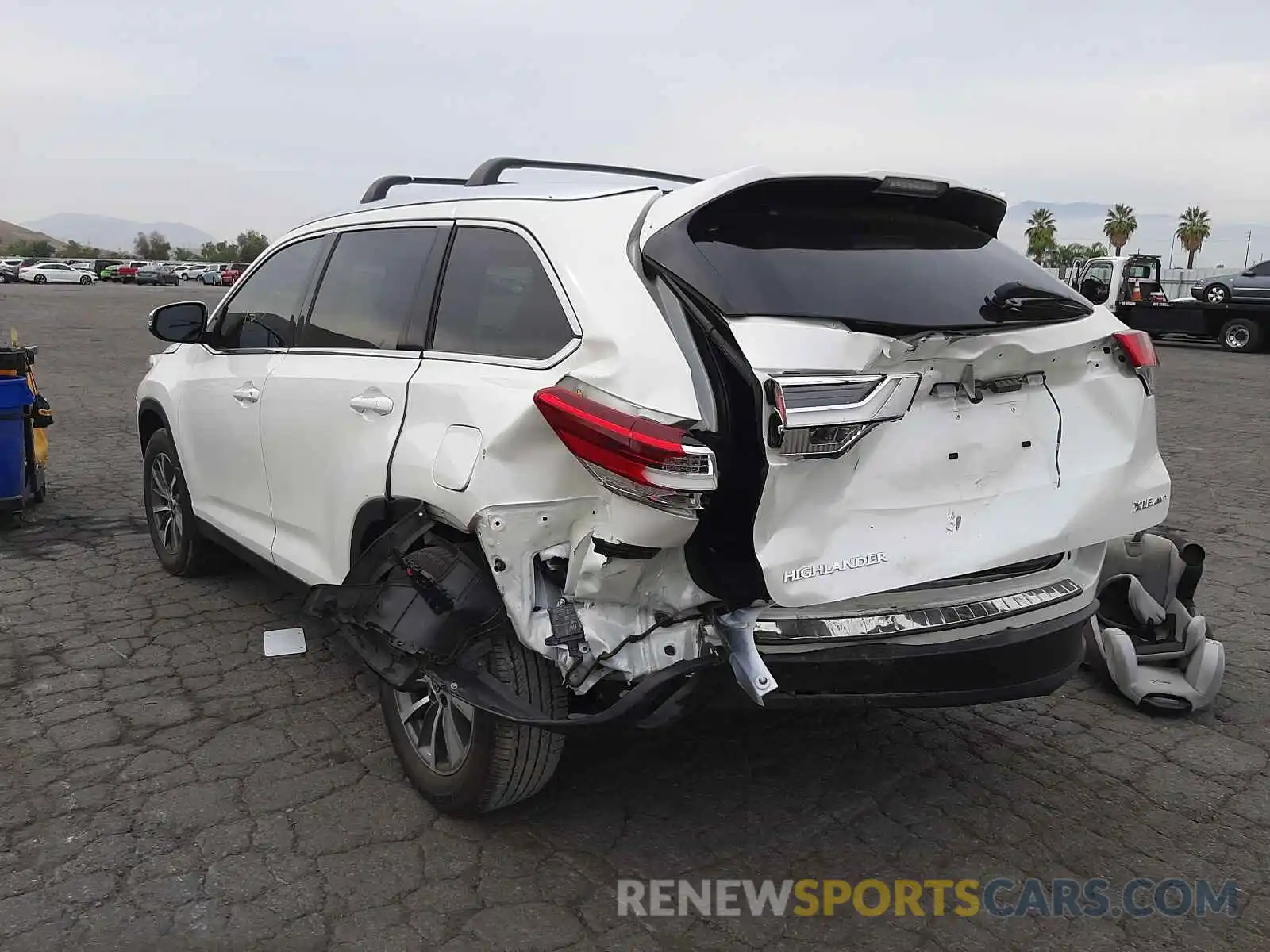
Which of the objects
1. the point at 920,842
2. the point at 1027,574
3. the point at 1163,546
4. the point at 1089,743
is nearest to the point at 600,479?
the point at 1027,574

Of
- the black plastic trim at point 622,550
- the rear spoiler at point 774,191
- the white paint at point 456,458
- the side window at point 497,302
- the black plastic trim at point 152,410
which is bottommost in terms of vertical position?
the black plastic trim at point 152,410

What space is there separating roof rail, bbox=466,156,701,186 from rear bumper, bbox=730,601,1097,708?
1725 mm

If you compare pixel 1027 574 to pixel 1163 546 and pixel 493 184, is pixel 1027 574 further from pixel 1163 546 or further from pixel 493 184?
pixel 493 184

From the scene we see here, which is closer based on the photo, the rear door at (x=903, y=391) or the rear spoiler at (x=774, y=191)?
the rear door at (x=903, y=391)

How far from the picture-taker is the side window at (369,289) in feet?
11.6

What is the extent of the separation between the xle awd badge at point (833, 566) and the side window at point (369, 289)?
164 centimetres

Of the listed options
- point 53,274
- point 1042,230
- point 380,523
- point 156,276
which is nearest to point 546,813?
point 380,523

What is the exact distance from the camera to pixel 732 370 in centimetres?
258

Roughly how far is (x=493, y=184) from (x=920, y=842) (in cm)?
253

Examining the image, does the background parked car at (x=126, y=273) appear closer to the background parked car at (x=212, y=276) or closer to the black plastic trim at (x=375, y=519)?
the background parked car at (x=212, y=276)

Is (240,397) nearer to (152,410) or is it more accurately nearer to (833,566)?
(152,410)

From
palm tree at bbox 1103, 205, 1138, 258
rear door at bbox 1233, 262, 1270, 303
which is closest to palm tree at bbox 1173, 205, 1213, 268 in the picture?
palm tree at bbox 1103, 205, 1138, 258

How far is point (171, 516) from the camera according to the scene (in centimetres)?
546

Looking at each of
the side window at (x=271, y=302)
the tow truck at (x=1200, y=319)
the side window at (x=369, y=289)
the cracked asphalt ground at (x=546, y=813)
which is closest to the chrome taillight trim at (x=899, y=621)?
the cracked asphalt ground at (x=546, y=813)
